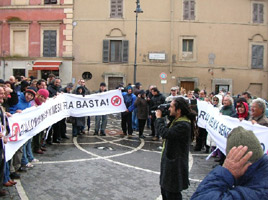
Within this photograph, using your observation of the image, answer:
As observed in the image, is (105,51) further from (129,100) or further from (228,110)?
(228,110)

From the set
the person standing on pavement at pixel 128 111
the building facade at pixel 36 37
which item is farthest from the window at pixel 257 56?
the person standing on pavement at pixel 128 111

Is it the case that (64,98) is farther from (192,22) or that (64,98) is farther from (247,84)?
(247,84)

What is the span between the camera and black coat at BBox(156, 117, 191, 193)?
3.82 meters

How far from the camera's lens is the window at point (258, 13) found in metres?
25.5

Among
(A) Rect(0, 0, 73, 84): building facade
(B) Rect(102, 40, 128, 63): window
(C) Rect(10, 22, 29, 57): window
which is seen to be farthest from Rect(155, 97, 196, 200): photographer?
(C) Rect(10, 22, 29, 57): window

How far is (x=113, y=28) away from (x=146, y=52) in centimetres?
351

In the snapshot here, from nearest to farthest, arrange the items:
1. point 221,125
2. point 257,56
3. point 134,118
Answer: point 221,125
point 134,118
point 257,56

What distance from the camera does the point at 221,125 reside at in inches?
266

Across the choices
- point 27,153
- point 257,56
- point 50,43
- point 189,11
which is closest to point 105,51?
point 50,43

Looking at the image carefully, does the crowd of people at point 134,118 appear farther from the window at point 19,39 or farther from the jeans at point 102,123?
the window at point 19,39

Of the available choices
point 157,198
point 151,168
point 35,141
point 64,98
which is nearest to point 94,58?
point 64,98

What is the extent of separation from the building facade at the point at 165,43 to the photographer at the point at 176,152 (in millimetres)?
20870

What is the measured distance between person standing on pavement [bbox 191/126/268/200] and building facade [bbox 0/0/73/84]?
78.4ft

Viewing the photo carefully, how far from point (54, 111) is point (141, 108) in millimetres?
3531
